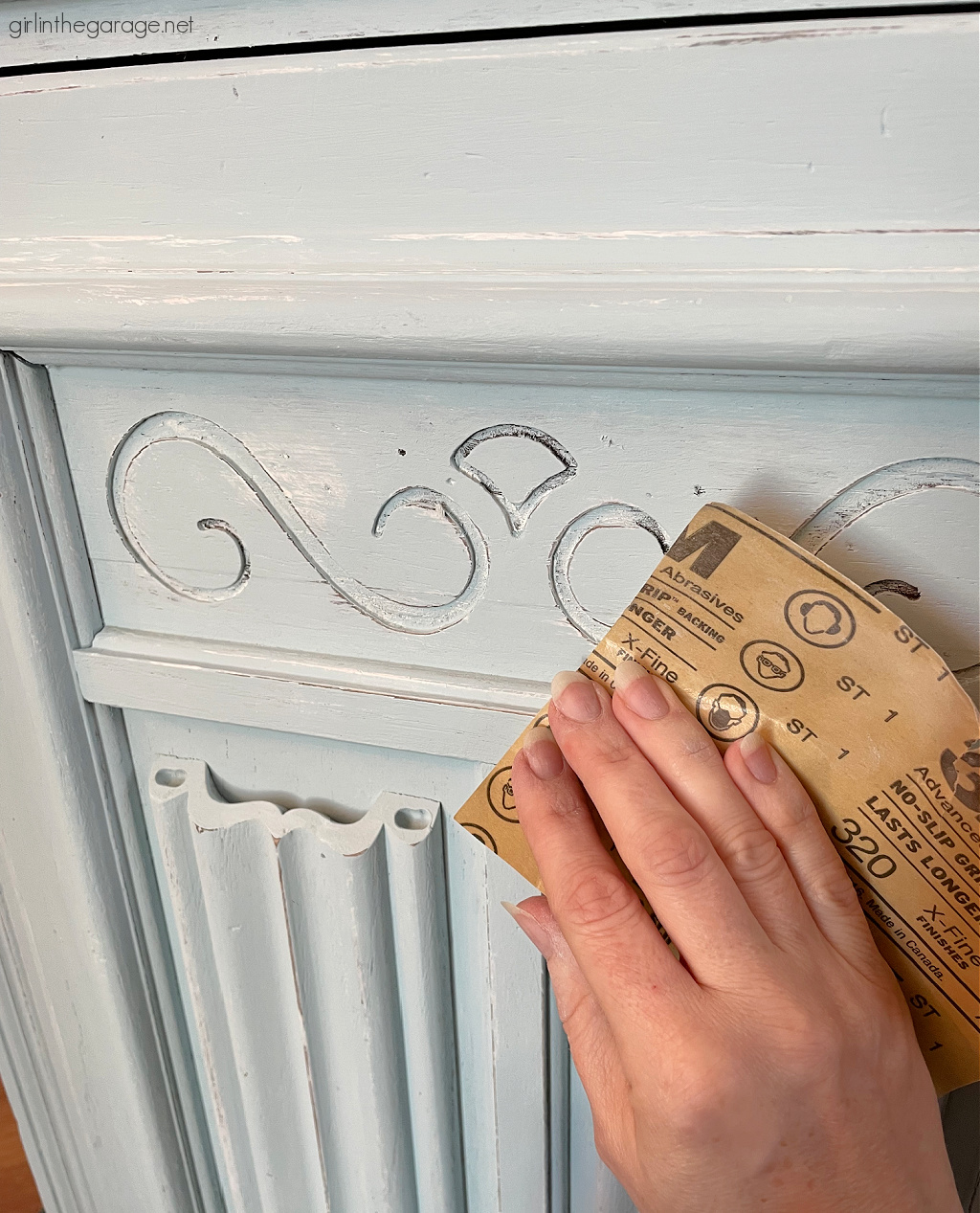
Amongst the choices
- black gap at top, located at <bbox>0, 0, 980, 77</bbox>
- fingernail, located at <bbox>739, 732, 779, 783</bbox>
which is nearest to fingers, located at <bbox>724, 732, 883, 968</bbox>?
fingernail, located at <bbox>739, 732, 779, 783</bbox>

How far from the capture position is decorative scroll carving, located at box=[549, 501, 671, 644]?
0.37 meters

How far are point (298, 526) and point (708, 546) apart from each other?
0.61 feet

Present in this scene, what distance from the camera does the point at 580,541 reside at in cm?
38

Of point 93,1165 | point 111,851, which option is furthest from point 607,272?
point 93,1165

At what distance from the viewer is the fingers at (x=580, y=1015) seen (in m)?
0.38

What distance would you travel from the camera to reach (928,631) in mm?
350

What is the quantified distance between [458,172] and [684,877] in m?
0.27

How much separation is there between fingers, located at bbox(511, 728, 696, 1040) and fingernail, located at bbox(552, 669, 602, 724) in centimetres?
2

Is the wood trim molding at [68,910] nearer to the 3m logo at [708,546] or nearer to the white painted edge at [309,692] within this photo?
the white painted edge at [309,692]

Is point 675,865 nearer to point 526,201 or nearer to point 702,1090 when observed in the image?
point 702,1090

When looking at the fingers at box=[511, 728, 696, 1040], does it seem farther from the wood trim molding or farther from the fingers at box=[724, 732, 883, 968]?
the wood trim molding

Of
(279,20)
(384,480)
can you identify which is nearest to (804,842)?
(384,480)

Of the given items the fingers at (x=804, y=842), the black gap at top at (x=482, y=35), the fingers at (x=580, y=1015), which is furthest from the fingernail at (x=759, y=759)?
the black gap at top at (x=482, y=35)

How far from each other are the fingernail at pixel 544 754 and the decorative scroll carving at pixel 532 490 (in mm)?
86
